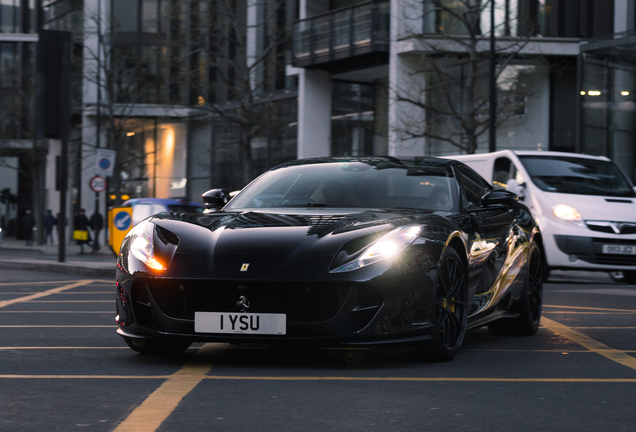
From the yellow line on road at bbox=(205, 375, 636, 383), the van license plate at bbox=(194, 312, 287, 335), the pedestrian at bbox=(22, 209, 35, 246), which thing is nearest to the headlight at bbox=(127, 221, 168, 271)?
the van license plate at bbox=(194, 312, 287, 335)

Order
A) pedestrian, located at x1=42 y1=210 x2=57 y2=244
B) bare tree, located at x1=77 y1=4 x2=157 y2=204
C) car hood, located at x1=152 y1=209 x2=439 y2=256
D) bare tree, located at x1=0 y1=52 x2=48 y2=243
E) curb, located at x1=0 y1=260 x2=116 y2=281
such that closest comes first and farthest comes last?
car hood, located at x1=152 y1=209 x2=439 y2=256 → curb, located at x1=0 y1=260 x2=116 y2=281 → bare tree, located at x1=77 y1=4 x2=157 y2=204 → pedestrian, located at x1=42 y1=210 x2=57 y2=244 → bare tree, located at x1=0 y1=52 x2=48 y2=243

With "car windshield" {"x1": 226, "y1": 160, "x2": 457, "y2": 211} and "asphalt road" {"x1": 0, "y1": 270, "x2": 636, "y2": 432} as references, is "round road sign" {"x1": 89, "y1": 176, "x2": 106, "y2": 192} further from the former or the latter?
"car windshield" {"x1": 226, "y1": 160, "x2": 457, "y2": 211}

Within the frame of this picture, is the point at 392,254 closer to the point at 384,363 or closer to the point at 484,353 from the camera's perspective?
the point at 384,363

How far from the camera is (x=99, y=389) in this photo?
493cm

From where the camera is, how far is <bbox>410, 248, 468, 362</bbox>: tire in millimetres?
5750

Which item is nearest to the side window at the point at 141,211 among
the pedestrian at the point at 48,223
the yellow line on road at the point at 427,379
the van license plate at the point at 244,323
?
the van license plate at the point at 244,323

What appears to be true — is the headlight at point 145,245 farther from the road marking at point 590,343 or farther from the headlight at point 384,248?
the road marking at point 590,343

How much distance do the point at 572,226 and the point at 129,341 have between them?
8.78m

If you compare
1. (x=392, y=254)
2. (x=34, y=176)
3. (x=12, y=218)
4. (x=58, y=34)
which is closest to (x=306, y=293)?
(x=392, y=254)

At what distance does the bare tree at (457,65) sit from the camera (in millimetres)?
26041

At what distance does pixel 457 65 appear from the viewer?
2903 cm

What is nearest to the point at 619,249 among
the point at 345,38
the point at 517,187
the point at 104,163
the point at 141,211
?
the point at 517,187

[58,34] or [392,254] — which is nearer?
[392,254]

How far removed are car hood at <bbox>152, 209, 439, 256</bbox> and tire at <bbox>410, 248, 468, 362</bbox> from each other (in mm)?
378
